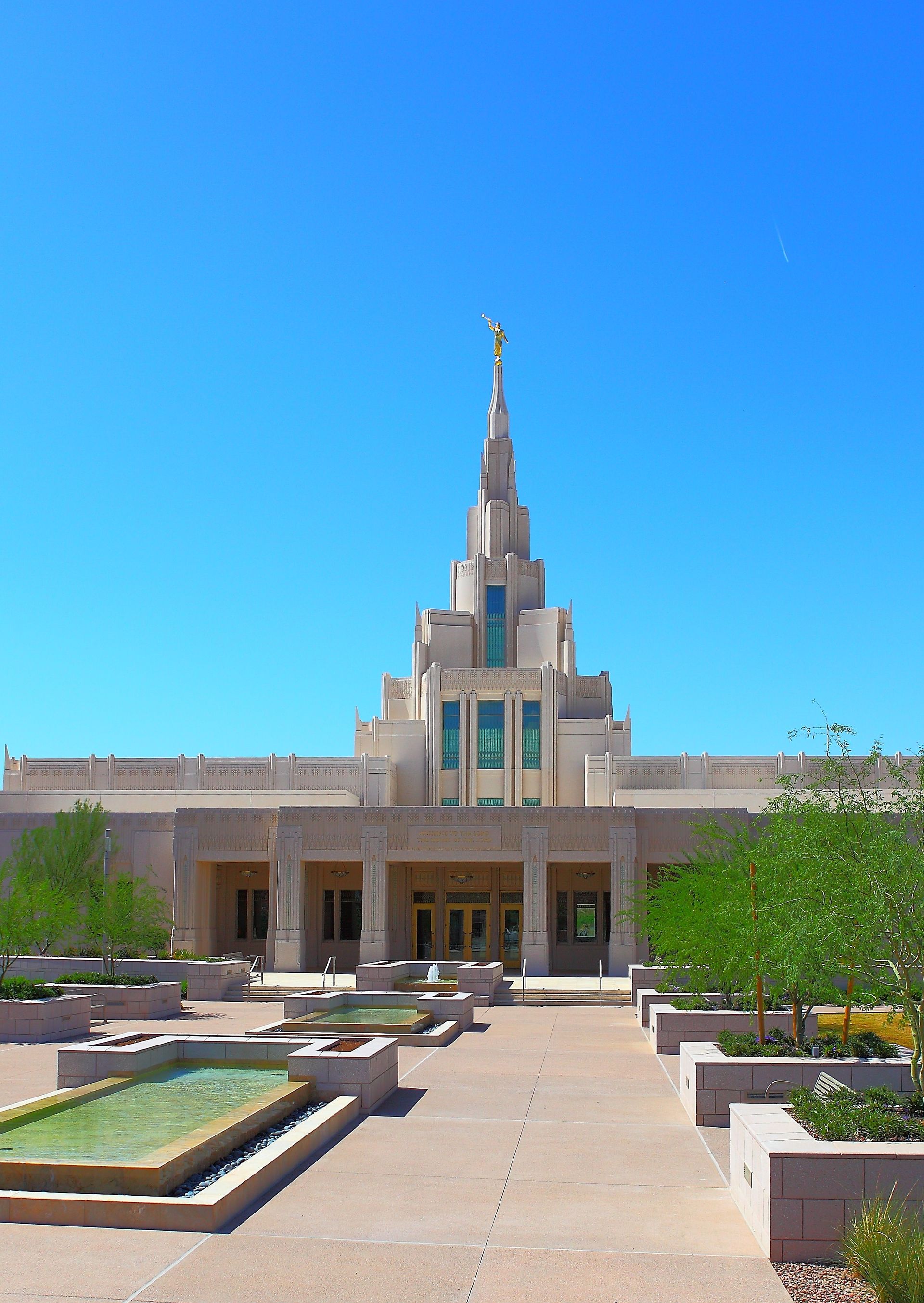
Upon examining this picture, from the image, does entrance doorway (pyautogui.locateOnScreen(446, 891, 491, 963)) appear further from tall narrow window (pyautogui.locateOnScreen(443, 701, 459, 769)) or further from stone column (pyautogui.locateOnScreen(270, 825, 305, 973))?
tall narrow window (pyautogui.locateOnScreen(443, 701, 459, 769))

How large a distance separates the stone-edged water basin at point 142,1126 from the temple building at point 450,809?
2565 centimetres

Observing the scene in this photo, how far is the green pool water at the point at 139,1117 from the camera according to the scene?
10984 mm

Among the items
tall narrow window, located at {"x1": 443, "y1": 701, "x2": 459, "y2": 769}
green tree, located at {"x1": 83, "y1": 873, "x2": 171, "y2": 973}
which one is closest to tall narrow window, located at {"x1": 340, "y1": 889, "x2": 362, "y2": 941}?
tall narrow window, located at {"x1": 443, "y1": 701, "x2": 459, "y2": 769}

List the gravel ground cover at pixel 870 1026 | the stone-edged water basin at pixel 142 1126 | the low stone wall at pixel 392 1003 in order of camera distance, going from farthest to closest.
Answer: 1. the low stone wall at pixel 392 1003
2. the gravel ground cover at pixel 870 1026
3. the stone-edged water basin at pixel 142 1126

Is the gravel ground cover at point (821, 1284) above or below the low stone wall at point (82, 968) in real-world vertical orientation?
above

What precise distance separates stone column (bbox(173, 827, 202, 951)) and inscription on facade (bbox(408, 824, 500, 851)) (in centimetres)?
772

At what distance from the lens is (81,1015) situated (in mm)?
24188

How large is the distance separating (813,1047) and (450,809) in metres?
27.3

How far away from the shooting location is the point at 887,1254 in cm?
778

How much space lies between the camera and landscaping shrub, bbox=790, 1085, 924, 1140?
9719mm

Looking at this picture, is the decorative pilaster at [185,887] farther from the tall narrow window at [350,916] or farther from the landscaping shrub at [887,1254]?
the landscaping shrub at [887,1254]

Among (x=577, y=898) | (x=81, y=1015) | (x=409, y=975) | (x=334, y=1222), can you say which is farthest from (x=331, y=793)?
(x=334, y=1222)

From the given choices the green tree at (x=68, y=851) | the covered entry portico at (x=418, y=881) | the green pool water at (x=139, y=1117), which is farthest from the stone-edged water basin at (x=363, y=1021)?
the covered entry portico at (x=418, y=881)

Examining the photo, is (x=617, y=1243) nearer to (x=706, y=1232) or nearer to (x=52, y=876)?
(x=706, y=1232)
